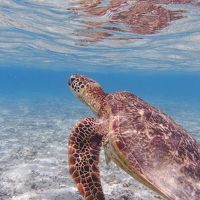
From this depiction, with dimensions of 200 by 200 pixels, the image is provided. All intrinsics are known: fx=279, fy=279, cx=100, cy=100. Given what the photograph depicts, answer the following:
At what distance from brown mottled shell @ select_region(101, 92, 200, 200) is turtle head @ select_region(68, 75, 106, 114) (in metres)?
0.35

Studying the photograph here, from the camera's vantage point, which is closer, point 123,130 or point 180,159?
point 180,159

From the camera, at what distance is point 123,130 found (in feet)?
14.9

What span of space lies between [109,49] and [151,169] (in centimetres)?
2397

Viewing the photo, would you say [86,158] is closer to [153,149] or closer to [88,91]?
[153,149]

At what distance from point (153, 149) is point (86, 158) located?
41.6 inches

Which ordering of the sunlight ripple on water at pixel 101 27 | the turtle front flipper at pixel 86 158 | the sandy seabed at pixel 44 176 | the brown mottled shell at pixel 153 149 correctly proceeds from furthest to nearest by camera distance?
the sunlight ripple on water at pixel 101 27 → the sandy seabed at pixel 44 176 → the turtle front flipper at pixel 86 158 → the brown mottled shell at pixel 153 149

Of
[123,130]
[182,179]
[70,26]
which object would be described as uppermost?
[70,26]

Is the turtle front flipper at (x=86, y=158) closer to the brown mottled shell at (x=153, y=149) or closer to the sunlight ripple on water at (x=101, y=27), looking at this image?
the brown mottled shell at (x=153, y=149)

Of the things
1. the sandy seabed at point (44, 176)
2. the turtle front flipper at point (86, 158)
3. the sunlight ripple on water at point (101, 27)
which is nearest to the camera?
the turtle front flipper at point (86, 158)

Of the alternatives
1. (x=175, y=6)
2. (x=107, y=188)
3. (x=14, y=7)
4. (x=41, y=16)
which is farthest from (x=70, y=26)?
(x=107, y=188)

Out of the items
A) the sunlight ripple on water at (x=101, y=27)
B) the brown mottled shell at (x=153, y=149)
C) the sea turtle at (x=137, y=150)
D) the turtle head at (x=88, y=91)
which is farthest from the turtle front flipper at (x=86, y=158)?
the sunlight ripple on water at (x=101, y=27)

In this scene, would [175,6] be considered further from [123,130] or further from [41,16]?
[123,130]

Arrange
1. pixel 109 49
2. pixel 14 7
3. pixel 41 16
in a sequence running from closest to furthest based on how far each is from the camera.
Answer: pixel 14 7, pixel 41 16, pixel 109 49

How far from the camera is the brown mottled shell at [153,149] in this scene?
3.91 meters
